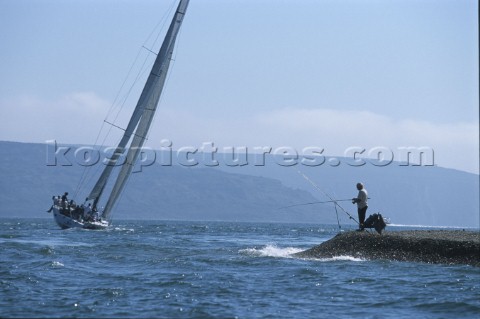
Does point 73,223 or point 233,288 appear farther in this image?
point 73,223

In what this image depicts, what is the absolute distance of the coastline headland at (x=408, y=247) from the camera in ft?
98.6

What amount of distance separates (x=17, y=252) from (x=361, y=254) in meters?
15.8

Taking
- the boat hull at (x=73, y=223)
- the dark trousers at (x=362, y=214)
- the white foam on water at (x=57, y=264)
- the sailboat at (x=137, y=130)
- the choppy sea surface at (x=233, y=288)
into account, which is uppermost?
the sailboat at (x=137, y=130)

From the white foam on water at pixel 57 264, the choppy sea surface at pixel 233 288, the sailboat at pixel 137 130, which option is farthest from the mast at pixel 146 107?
the white foam on water at pixel 57 264

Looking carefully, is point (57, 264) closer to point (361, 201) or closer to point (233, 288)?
point (233, 288)

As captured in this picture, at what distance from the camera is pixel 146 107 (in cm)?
7012

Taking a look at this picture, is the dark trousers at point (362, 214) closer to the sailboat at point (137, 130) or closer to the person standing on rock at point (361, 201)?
the person standing on rock at point (361, 201)

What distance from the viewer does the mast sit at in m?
69.3

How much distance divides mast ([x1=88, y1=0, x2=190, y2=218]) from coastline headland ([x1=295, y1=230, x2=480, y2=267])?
37186 millimetres

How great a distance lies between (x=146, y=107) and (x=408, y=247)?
138 feet

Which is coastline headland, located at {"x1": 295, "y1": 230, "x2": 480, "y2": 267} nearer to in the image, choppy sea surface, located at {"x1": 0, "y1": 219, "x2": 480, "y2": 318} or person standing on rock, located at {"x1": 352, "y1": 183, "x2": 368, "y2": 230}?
person standing on rock, located at {"x1": 352, "y1": 183, "x2": 368, "y2": 230}

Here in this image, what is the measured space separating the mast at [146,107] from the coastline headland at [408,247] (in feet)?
122

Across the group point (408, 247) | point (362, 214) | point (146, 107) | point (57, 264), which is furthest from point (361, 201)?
point (146, 107)

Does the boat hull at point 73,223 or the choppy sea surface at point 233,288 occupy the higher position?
the boat hull at point 73,223
